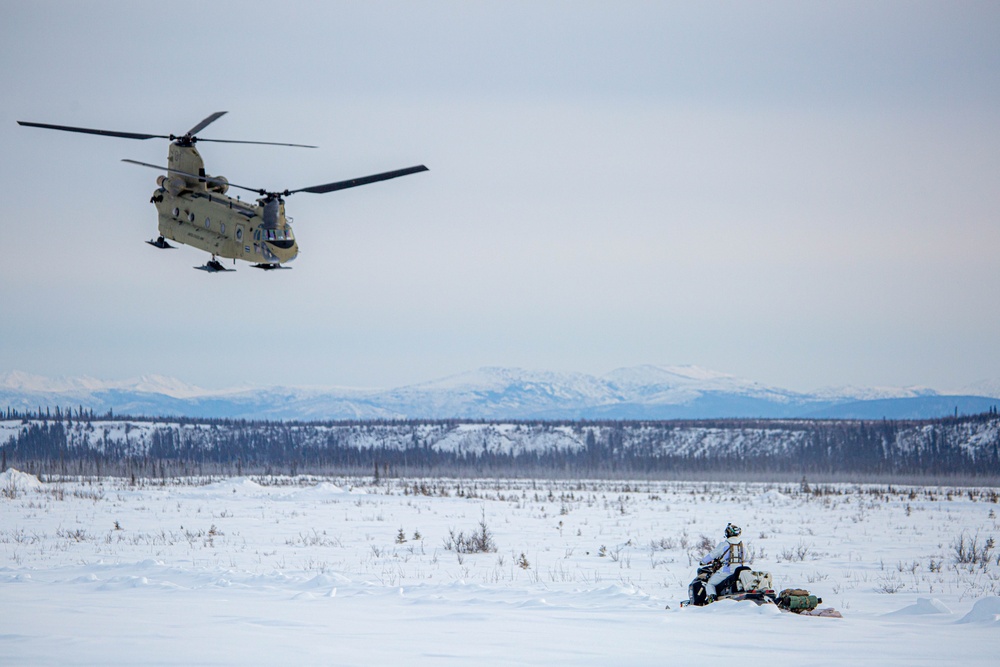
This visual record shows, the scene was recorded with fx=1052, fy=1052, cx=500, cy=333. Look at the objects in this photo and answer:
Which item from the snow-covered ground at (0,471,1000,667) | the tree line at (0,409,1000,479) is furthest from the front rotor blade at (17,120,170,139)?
the tree line at (0,409,1000,479)

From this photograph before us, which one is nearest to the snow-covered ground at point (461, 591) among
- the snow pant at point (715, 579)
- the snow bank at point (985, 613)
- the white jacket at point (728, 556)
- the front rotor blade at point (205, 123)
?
the snow bank at point (985, 613)

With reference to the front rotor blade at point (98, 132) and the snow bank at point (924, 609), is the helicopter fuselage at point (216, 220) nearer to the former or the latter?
the front rotor blade at point (98, 132)

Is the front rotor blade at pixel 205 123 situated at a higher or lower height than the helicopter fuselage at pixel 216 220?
higher

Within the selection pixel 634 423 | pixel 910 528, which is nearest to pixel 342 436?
pixel 634 423


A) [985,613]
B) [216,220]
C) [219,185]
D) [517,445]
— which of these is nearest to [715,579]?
[985,613]

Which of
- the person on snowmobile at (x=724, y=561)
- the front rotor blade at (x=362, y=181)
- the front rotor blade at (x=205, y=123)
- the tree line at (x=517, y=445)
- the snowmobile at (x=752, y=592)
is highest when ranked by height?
the front rotor blade at (x=205, y=123)

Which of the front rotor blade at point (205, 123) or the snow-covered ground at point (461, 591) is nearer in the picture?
the snow-covered ground at point (461, 591)

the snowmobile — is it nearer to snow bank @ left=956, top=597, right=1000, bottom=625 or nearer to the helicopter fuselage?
snow bank @ left=956, top=597, right=1000, bottom=625

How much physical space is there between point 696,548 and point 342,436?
526 ft

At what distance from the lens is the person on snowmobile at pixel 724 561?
42.3 feet

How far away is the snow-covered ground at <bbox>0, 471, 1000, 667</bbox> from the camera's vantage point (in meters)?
10.0

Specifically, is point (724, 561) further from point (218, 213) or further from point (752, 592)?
point (218, 213)

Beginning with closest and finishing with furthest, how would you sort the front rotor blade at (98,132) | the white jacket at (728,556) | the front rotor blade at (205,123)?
1. the white jacket at (728,556)
2. the front rotor blade at (98,132)
3. the front rotor blade at (205,123)

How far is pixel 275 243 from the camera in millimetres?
23000
